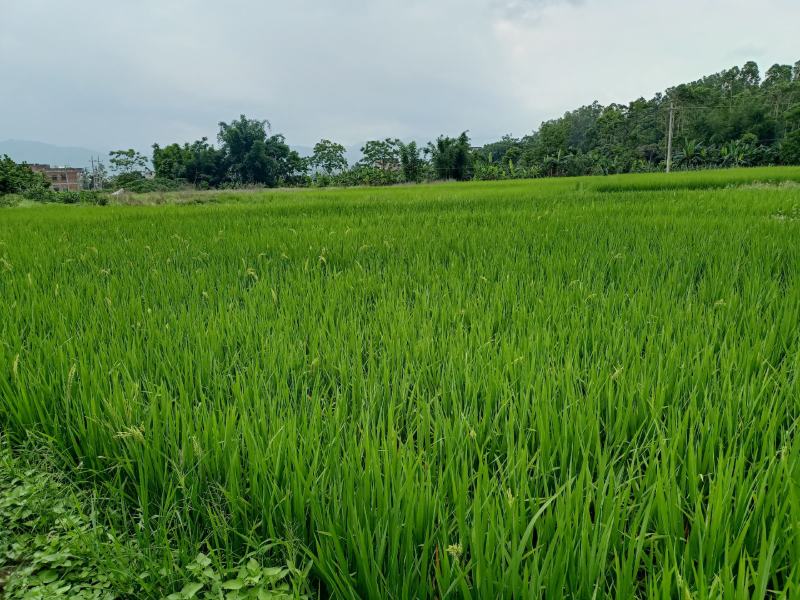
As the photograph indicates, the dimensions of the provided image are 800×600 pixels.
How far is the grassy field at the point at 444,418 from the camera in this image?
0.80m

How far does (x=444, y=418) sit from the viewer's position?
45.9 inches

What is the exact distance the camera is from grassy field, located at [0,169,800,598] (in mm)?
802

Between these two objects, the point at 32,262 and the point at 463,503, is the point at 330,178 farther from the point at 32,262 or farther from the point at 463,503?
the point at 463,503

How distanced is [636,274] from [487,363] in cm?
175

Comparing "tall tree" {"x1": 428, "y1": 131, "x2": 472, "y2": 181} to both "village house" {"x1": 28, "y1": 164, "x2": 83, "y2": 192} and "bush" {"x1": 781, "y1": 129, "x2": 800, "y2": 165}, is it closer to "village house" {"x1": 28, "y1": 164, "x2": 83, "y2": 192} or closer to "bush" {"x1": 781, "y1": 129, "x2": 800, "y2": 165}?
"bush" {"x1": 781, "y1": 129, "x2": 800, "y2": 165}

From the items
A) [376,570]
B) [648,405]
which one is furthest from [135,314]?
[648,405]

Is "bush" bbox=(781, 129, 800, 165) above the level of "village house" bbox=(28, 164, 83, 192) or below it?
below

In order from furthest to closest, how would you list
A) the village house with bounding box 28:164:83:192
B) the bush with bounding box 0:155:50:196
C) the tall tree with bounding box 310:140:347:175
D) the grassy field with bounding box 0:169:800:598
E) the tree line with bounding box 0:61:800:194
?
the village house with bounding box 28:164:83:192, the tall tree with bounding box 310:140:347:175, the tree line with bounding box 0:61:800:194, the bush with bounding box 0:155:50:196, the grassy field with bounding box 0:169:800:598

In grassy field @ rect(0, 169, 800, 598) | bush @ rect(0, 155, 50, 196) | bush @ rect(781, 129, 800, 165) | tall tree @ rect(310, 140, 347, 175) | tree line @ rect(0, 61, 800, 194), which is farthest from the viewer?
tall tree @ rect(310, 140, 347, 175)

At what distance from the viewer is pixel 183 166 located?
4762 cm

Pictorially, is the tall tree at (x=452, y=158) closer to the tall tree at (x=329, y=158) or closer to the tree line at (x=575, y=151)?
the tree line at (x=575, y=151)

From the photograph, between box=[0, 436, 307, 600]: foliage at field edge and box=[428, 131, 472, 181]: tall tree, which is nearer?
box=[0, 436, 307, 600]: foliage at field edge

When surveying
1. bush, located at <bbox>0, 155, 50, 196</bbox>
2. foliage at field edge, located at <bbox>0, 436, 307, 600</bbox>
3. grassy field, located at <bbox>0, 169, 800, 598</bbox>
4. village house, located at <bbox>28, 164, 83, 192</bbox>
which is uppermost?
village house, located at <bbox>28, 164, 83, 192</bbox>

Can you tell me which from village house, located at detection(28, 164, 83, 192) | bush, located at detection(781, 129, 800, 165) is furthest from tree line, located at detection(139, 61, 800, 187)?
village house, located at detection(28, 164, 83, 192)
